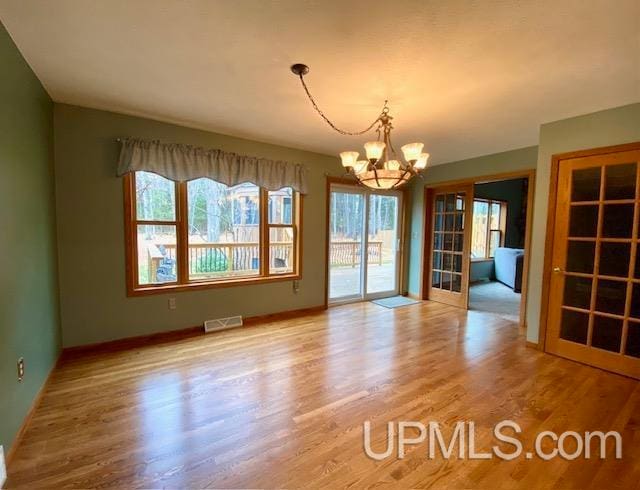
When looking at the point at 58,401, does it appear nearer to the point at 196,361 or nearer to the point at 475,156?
the point at 196,361

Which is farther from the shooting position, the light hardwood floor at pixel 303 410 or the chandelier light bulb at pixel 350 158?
the chandelier light bulb at pixel 350 158

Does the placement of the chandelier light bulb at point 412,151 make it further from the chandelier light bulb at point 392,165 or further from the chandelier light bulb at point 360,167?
the chandelier light bulb at point 360,167

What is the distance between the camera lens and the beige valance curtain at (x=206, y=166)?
3.08 metres

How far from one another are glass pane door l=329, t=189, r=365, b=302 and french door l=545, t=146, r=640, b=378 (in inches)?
106

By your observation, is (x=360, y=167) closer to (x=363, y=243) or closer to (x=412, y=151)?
(x=412, y=151)

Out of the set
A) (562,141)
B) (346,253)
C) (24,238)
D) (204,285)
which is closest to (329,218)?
(346,253)

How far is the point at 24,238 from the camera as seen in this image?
6.55 ft

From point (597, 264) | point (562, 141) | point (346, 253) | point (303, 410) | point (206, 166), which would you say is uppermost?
point (562, 141)

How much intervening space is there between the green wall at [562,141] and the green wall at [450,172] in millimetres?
865

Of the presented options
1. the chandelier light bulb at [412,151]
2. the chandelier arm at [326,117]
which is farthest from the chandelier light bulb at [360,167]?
the chandelier arm at [326,117]

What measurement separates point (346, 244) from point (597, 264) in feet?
10.3

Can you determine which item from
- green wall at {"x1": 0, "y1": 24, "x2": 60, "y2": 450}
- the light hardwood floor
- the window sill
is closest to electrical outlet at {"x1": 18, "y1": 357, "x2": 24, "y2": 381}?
green wall at {"x1": 0, "y1": 24, "x2": 60, "y2": 450}

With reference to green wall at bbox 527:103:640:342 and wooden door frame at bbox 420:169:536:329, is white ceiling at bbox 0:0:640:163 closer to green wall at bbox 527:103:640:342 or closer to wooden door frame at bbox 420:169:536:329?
green wall at bbox 527:103:640:342

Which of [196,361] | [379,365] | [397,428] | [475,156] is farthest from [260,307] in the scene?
[475,156]
